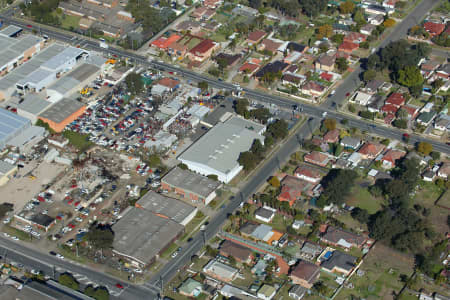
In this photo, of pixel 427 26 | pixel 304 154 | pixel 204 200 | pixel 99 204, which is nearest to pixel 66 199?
pixel 99 204

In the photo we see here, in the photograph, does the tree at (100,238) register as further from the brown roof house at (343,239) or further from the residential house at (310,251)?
the brown roof house at (343,239)

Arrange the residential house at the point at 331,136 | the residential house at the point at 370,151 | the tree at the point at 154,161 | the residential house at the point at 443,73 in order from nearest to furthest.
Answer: the tree at the point at 154,161 < the residential house at the point at 370,151 < the residential house at the point at 331,136 < the residential house at the point at 443,73

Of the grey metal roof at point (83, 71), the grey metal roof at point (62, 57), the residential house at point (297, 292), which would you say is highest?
the grey metal roof at point (62, 57)

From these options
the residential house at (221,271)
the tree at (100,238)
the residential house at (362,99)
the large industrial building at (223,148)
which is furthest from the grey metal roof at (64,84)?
the residential house at (362,99)

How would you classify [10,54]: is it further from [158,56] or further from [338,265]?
[338,265]

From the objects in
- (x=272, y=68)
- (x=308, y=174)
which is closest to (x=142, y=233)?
(x=308, y=174)

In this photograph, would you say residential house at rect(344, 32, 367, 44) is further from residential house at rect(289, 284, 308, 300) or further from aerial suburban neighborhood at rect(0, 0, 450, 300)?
residential house at rect(289, 284, 308, 300)

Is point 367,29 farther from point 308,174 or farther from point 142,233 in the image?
point 142,233
